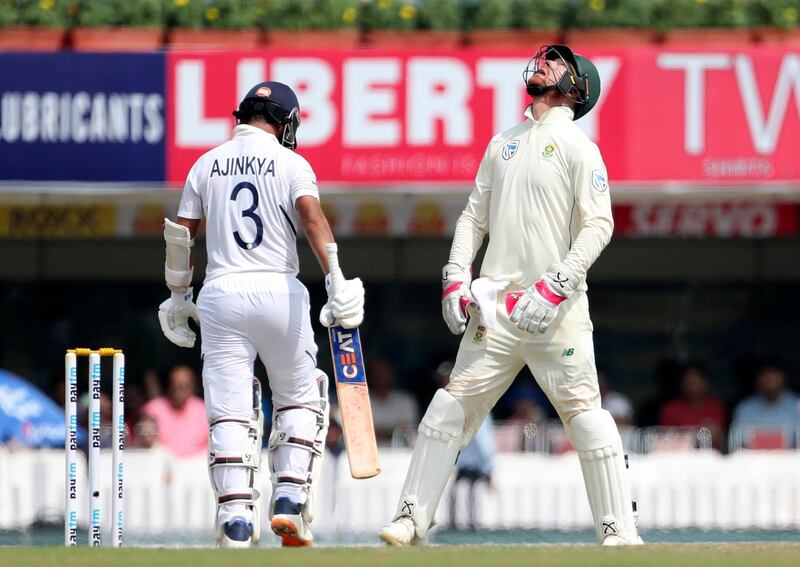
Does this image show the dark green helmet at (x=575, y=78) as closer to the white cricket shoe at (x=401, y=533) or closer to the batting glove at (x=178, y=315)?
the batting glove at (x=178, y=315)

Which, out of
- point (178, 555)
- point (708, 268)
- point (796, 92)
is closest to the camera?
point (178, 555)

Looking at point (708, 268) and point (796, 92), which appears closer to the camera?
point (796, 92)

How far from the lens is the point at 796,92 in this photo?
40.5 ft

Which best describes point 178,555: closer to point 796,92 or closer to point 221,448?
point 221,448

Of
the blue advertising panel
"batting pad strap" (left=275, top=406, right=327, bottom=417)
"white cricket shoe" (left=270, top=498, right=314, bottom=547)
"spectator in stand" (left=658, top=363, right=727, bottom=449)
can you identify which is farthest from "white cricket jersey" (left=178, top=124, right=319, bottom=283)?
"spectator in stand" (left=658, top=363, right=727, bottom=449)

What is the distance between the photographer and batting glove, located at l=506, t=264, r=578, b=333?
6.66 metres

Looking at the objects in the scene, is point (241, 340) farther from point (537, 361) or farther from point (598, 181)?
point (598, 181)

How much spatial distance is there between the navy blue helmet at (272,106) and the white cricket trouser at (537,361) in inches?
47.6

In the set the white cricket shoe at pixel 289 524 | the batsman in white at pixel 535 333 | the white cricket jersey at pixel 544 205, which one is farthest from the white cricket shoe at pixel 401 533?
the white cricket jersey at pixel 544 205

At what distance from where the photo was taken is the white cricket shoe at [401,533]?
6707 millimetres

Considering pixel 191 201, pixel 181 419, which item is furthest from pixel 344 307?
pixel 181 419

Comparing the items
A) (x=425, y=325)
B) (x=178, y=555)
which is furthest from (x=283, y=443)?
(x=425, y=325)

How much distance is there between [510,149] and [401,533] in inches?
65.5

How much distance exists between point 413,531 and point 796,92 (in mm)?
6681
